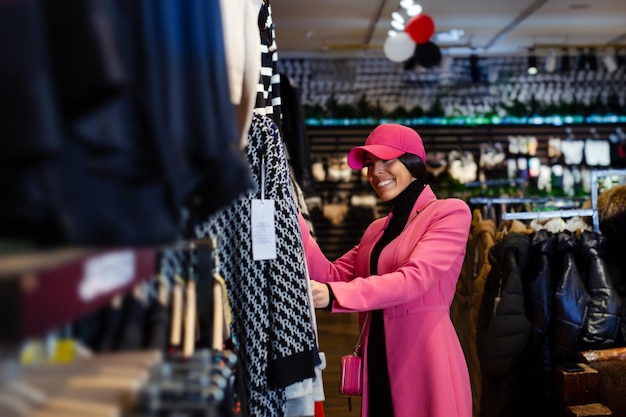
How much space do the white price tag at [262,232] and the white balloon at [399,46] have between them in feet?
22.4

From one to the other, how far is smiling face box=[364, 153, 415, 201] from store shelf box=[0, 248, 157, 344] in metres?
2.24

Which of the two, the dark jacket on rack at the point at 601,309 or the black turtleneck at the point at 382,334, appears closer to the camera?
the black turtleneck at the point at 382,334

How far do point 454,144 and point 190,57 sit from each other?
10.1 meters

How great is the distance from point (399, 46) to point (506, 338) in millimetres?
5357

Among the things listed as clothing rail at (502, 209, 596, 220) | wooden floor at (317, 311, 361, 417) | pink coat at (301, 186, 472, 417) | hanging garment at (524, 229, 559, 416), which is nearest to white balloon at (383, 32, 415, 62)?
wooden floor at (317, 311, 361, 417)

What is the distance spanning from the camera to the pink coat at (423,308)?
110 inches

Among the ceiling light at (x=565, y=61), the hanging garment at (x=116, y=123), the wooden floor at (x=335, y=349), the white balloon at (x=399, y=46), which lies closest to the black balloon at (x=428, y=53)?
the white balloon at (x=399, y=46)

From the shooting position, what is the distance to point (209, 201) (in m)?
1.11

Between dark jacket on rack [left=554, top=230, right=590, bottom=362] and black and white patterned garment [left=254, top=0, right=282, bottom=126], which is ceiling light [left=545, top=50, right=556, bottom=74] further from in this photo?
black and white patterned garment [left=254, top=0, right=282, bottom=126]

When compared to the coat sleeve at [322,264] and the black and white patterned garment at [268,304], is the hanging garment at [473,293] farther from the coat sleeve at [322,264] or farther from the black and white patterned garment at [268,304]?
the black and white patterned garment at [268,304]

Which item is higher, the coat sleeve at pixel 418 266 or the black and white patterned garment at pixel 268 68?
the black and white patterned garment at pixel 268 68

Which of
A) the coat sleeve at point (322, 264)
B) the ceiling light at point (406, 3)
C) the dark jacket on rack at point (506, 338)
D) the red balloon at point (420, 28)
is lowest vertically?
the dark jacket on rack at point (506, 338)

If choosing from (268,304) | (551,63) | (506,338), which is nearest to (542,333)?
(506,338)

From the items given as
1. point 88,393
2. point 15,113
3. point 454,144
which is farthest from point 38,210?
point 454,144
